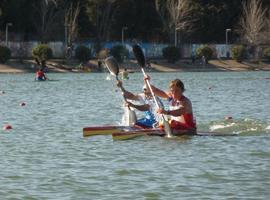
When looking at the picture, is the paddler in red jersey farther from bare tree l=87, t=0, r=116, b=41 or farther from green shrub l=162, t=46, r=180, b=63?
bare tree l=87, t=0, r=116, b=41

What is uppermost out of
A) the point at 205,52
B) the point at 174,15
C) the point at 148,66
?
the point at 174,15

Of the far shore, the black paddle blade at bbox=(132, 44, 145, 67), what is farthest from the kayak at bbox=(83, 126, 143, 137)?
the far shore

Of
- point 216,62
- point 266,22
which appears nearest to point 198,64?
point 216,62

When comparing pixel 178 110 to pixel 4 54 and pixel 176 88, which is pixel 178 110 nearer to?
pixel 176 88

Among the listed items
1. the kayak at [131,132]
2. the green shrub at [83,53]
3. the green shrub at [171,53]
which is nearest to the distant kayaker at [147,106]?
the kayak at [131,132]

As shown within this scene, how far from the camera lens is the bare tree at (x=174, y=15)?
121 m

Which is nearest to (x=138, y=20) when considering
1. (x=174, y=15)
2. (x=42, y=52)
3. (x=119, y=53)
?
(x=174, y=15)

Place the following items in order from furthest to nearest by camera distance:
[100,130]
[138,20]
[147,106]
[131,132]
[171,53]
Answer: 1. [138,20]
2. [171,53]
3. [100,130]
4. [147,106]
5. [131,132]

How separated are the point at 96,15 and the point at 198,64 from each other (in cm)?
1417

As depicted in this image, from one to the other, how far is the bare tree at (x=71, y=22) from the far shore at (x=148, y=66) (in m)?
6.98

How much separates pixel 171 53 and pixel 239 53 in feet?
32.4

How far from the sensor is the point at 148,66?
10325 centimetres

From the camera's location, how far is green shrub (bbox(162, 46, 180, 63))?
357 ft

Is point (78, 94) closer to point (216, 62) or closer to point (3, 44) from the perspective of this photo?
point (3, 44)
